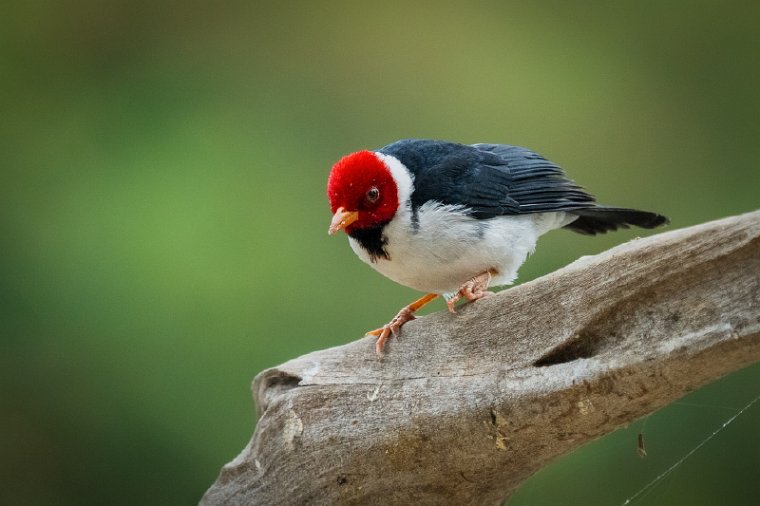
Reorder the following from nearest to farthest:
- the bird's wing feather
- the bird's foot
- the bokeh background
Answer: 1. the bird's foot
2. the bird's wing feather
3. the bokeh background

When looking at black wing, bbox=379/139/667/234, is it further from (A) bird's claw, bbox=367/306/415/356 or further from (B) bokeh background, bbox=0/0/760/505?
(B) bokeh background, bbox=0/0/760/505

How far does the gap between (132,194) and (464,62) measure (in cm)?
183

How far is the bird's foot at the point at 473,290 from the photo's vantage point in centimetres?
265

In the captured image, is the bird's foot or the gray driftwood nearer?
the gray driftwood

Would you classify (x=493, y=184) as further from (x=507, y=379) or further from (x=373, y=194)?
(x=507, y=379)

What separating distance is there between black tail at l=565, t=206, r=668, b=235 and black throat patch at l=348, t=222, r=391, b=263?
71 cm

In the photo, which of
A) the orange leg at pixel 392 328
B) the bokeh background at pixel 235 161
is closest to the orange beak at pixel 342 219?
the orange leg at pixel 392 328

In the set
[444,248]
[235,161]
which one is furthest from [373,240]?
[235,161]

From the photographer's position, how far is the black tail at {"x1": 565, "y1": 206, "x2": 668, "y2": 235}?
114 inches

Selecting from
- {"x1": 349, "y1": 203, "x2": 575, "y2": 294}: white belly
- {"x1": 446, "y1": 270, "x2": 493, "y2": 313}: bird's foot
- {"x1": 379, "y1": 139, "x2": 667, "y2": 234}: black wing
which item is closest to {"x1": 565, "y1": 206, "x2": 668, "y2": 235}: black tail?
{"x1": 379, "y1": 139, "x2": 667, "y2": 234}: black wing

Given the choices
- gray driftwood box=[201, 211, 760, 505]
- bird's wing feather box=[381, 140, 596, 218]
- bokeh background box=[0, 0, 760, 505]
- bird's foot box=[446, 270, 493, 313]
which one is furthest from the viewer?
bokeh background box=[0, 0, 760, 505]

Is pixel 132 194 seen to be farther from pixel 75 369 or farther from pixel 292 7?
pixel 292 7

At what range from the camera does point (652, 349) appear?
2.11m

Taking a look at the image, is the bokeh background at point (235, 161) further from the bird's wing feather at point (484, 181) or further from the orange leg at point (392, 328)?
the orange leg at point (392, 328)
